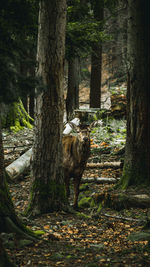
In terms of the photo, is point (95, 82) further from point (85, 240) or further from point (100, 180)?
point (85, 240)

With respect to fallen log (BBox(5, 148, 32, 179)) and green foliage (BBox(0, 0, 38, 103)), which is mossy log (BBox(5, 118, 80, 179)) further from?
green foliage (BBox(0, 0, 38, 103))

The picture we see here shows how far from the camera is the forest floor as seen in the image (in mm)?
3719

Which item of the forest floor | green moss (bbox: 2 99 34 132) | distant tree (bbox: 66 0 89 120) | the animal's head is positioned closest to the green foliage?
the forest floor

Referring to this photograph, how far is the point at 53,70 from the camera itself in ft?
18.4

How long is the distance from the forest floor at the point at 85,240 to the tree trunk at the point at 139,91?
1.10 meters

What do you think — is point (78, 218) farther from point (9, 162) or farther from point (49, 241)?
point (9, 162)

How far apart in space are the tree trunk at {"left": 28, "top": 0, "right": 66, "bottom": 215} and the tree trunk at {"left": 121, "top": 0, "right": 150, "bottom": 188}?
1.84 meters

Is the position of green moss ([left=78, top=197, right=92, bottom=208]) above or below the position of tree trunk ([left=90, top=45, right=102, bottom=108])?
below

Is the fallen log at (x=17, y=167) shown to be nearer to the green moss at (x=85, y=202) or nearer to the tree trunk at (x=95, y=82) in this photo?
the green moss at (x=85, y=202)

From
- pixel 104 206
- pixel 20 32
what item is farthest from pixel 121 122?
pixel 20 32

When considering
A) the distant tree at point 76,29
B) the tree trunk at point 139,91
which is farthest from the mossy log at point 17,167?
the distant tree at point 76,29

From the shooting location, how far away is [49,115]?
576 centimetres

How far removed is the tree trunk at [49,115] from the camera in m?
5.56

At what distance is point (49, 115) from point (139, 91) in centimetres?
227
